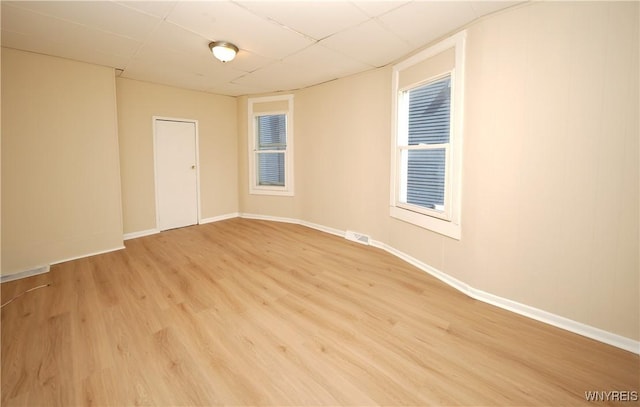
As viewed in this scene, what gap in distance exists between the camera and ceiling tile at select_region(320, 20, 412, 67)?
267cm

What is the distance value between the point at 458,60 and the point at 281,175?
11.8ft

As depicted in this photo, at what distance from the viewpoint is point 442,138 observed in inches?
112

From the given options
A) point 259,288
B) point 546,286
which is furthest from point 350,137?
point 546,286

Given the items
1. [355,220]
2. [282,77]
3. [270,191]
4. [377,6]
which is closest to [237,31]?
[377,6]

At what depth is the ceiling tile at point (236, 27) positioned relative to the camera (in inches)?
90.4

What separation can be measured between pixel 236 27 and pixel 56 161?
108 inches

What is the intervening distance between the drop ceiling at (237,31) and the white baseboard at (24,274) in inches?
96.7

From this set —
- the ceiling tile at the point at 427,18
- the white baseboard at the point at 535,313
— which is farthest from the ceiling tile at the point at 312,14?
the white baseboard at the point at 535,313

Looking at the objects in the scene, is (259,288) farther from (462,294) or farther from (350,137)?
(350,137)

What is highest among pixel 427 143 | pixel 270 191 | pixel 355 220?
pixel 427 143

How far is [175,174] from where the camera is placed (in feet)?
15.9

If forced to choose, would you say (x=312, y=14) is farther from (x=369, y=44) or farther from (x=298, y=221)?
(x=298, y=221)

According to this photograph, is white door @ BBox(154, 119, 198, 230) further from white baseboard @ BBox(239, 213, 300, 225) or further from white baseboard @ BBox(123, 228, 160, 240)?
white baseboard @ BBox(239, 213, 300, 225)

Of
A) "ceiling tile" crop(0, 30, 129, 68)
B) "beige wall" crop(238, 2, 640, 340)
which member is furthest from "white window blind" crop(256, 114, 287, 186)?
"beige wall" crop(238, 2, 640, 340)
